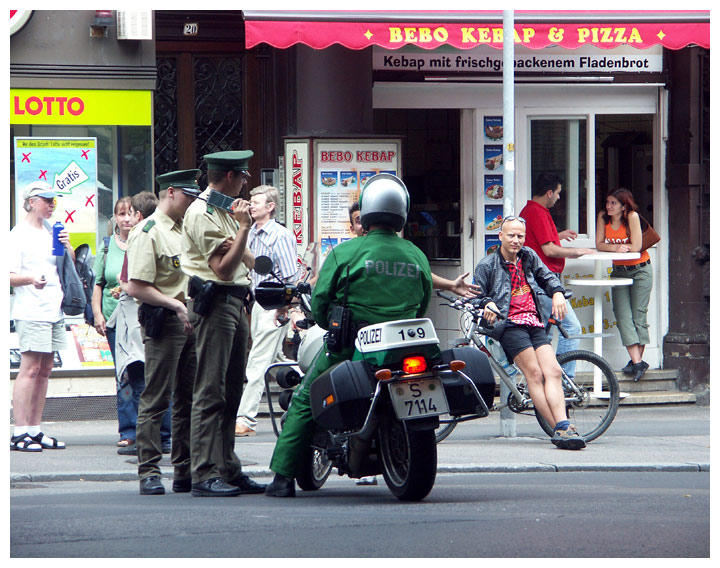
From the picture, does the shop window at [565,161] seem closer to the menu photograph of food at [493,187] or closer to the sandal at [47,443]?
the menu photograph of food at [493,187]

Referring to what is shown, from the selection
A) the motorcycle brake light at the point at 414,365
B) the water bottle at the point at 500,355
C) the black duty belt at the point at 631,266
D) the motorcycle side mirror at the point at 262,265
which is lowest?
the water bottle at the point at 500,355

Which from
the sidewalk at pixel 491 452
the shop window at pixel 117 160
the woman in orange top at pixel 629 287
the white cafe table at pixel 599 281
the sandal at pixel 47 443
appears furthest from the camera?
the woman in orange top at pixel 629 287

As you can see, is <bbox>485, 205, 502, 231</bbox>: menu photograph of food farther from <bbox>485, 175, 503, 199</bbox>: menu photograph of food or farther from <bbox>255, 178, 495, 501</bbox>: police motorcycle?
<bbox>255, 178, 495, 501</bbox>: police motorcycle

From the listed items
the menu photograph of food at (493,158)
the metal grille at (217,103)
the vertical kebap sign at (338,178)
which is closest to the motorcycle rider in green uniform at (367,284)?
the vertical kebap sign at (338,178)

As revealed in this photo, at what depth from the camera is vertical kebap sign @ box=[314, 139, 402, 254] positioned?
37.2ft

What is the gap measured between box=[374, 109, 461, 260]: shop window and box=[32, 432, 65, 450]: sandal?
459cm

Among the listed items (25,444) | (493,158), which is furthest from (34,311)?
(493,158)

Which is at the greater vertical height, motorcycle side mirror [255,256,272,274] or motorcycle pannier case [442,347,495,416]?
motorcycle side mirror [255,256,272,274]

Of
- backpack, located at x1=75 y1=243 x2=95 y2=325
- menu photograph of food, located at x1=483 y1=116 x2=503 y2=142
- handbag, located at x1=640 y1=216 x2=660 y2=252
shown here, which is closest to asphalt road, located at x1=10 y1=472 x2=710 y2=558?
backpack, located at x1=75 y1=243 x2=95 y2=325

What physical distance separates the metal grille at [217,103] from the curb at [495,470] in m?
4.56

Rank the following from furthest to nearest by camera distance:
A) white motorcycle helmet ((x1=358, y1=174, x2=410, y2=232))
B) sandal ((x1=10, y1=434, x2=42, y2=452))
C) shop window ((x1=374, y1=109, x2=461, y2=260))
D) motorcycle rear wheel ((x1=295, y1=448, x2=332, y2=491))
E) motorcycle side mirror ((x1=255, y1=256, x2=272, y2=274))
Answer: shop window ((x1=374, y1=109, x2=461, y2=260)), sandal ((x1=10, y1=434, x2=42, y2=452)), motorcycle rear wheel ((x1=295, y1=448, x2=332, y2=491)), white motorcycle helmet ((x1=358, y1=174, x2=410, y2=232)), motorcycle side mirror ((x1=255, y1=256, x2=272, y2=274))

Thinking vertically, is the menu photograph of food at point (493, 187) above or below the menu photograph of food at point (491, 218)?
above

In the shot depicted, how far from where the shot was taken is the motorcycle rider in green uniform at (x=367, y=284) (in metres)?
6.89

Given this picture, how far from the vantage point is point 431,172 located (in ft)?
42.6
